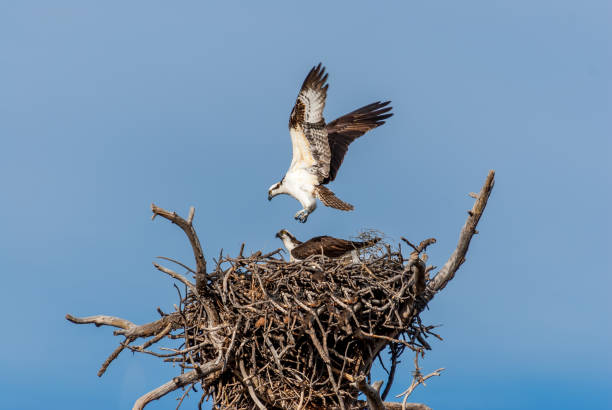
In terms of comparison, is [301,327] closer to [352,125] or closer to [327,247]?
[327,247]

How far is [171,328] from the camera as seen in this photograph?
951 centimetres

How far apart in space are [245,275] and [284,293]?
Result: 0.67 meters

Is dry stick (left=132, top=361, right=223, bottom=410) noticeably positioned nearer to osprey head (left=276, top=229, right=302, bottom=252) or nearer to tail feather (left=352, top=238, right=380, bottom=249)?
tail feather (left=352, top=238, right=380, bottom=249)

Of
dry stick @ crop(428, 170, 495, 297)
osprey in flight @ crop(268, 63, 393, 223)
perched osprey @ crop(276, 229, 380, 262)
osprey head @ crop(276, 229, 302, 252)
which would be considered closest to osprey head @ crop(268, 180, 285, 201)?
osprey in flight @ crop(268, 63, 393, 223)

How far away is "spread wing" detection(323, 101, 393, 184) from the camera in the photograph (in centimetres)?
1282

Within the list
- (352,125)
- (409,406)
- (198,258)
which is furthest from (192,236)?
(352,125)

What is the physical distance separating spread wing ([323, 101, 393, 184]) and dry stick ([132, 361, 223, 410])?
4733 millimetres

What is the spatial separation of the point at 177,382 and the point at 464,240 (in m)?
3.39

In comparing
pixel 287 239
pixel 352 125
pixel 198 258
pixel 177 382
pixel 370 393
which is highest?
Result: pixel 352 125

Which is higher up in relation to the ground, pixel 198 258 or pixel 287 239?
pixel 287 239

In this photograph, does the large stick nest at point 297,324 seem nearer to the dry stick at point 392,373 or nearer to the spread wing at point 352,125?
the dry stick at point 392,373

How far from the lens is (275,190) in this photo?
12117mm

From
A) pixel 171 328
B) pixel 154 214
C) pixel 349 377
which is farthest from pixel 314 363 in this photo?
pixel 154 214

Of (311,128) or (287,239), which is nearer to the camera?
(287,239)
